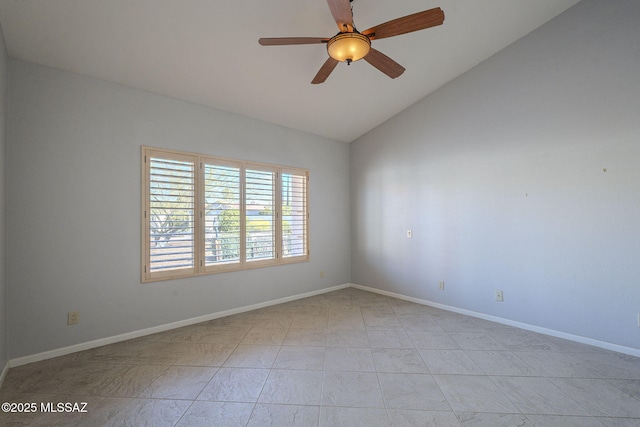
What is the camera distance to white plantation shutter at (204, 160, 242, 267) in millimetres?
3656

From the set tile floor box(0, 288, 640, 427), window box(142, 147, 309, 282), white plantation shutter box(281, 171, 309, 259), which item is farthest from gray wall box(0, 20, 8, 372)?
white plantation shutter box(281, 171, 309, 259)

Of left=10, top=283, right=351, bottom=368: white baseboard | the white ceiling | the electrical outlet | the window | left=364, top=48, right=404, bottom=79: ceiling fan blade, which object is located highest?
the white ceiling

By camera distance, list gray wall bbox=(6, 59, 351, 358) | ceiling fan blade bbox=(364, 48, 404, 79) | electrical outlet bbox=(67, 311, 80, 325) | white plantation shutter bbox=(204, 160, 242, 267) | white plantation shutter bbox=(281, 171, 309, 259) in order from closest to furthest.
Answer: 1. ceiling fan blade bbox=(364, 48, 404, 79)
2. gray wall bbox=(6, 59, 351, 358)
3. electrical outlet bbox=(67, 311, 80, 325)
4. white plantation shutter bbox=(204, 160, 242, 267)
5. white plantation shutter bbox=(281, 171, 309, 259)

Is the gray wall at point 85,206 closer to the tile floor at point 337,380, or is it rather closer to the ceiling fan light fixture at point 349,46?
the tile floor at point 337,380

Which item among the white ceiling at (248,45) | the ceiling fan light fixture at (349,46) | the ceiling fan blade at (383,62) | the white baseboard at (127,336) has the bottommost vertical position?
the white baseboard at (127,336)

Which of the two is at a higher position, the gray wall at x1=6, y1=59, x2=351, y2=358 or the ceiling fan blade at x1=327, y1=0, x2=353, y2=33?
the ceiling fan blade at x1=327, y1=0, x2=353, y2=33

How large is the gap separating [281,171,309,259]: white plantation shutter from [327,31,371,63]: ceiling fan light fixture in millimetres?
2515

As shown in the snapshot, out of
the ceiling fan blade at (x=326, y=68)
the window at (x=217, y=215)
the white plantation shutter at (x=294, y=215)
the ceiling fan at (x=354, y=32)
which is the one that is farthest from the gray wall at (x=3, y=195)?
the white plantation shutter at (x=294, y=215)

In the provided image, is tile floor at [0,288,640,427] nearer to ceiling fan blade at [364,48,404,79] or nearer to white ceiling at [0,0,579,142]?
ceiling fan blade at [364,48,404,79]

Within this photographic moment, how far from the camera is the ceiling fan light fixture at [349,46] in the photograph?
205 centimetres

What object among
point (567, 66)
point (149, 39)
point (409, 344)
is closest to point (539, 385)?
point (409, 344)

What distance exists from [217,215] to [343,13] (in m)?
2.72

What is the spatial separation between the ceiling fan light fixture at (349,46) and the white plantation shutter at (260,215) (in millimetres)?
2321

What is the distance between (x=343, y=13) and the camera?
1.88 meters
